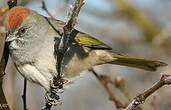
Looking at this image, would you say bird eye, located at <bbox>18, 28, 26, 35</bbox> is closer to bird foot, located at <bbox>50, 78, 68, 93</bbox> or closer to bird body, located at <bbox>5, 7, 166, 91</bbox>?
bird body, located at <bbox>5, 7, 166, 91</bbox>

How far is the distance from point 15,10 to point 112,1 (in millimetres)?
3839

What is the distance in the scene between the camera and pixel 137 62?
504 cm

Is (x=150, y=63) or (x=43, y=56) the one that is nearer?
(x=43, y=56)

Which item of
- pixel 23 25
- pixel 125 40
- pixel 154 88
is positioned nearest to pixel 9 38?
pixel 23 25

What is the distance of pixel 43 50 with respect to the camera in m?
4.24

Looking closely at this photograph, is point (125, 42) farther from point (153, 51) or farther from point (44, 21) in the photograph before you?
point (44, 21)

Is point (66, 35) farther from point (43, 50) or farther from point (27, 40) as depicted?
point (27, 40)

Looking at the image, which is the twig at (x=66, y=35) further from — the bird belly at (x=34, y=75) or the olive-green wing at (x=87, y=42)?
the olive-green wing at (x=87, y=42)

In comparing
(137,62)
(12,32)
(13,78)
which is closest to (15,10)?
(12,32)

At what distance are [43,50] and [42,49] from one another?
31 mm

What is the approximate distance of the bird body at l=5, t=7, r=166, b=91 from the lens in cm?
416

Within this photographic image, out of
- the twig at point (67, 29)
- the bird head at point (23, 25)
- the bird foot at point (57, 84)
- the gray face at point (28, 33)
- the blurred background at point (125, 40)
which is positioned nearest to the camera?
the twig at point (67, 29)

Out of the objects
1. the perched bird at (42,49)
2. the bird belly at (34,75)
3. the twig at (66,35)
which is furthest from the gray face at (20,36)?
the twig at (66,35)

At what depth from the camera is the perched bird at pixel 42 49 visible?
13.6ft
